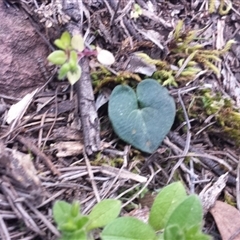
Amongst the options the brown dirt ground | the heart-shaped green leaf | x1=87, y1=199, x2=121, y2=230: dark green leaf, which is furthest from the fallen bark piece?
x1=87, y1=199, x2=121, y2=230: dark green leaf

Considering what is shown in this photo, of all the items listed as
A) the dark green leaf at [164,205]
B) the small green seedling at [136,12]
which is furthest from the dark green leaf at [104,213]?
the small green seedling at [136,12]

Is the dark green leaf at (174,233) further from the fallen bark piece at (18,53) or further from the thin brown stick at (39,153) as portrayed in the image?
the fallen bark piece at (18,53)

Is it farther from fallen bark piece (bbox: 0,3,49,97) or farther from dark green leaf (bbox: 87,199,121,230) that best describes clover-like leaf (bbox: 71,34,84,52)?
dark green leaf (bbox: 87,199,121,230)

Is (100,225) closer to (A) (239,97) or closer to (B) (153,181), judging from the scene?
(B) (153,181)

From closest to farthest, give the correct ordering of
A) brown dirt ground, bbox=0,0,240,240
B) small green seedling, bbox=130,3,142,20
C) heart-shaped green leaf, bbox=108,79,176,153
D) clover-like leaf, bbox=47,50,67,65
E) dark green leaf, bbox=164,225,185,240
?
dark green leaf, bbox=164,225,185,240, brown dirt ground, bbox=0,0,240,240, clover-like leaf, bbox=47,50,67,65, heart-shaped green leaf, bbox=108,79,176,153, small green seedling, bbox=130,3,142,20

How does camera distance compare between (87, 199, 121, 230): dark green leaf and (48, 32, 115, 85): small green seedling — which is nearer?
(87, 199, 121, 230): dark green leaf

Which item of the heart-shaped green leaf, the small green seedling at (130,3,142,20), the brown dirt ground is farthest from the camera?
the small green seedling at (130,3,142,20)

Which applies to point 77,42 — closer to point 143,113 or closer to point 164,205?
point 143,113

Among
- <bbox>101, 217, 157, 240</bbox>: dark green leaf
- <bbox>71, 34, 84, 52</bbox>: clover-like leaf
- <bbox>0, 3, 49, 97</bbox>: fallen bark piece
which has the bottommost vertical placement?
<bbox>101, 217, 157, 240</bbox>: dark green leaf
